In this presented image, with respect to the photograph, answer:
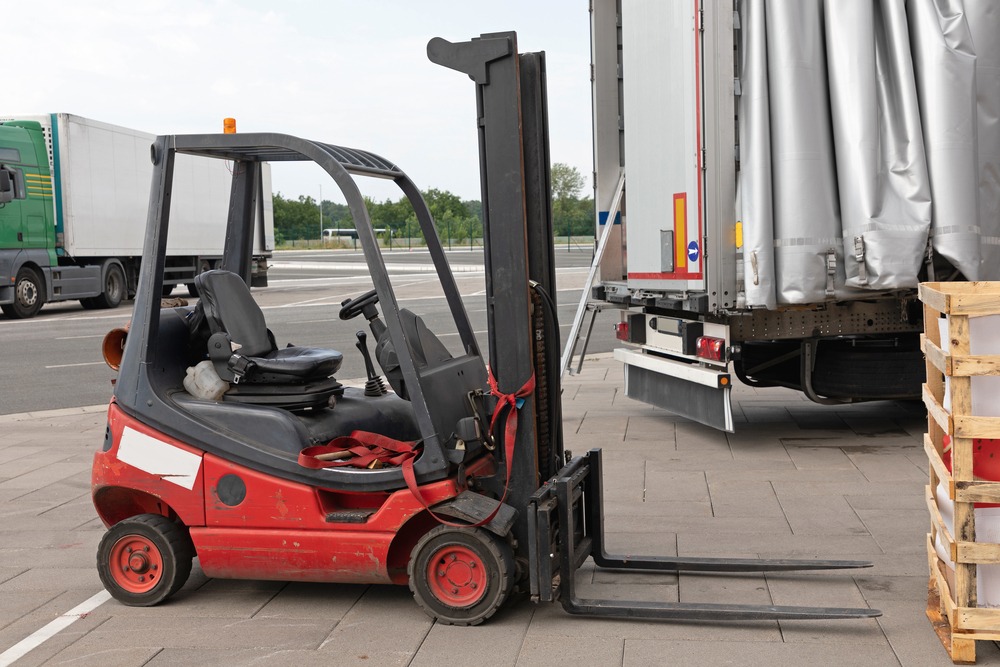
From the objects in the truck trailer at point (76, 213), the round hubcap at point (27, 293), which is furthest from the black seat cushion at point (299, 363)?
the round hubcap at point (27, 293)

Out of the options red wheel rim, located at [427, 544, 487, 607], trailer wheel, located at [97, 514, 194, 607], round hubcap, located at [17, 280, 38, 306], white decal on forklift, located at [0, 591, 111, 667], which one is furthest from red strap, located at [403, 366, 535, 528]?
round hubcap, located at [17, 280, 38, 306]

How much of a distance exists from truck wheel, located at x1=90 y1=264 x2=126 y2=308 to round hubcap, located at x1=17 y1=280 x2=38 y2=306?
2.47 m

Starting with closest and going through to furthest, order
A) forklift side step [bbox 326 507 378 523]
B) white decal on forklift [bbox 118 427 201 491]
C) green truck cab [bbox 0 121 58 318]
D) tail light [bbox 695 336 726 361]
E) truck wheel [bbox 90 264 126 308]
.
Result: forklift side step [bbox 326 507 378 523] < white decal on forklift [bbox 118 427 201 491] < tail light [bbox 695 336 726 361] < green truck cab [bbox 0 121 58 318] < truck wheel [bbox 90 264 126 308]

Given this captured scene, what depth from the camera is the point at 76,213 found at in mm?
23906

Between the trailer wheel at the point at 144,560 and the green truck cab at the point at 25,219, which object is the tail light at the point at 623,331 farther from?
the green truck cab at the point at 25,219

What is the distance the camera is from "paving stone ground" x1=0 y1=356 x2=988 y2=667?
432 centimetres

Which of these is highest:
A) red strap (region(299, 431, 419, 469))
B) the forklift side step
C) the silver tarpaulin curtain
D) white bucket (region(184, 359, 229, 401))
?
the silver tarpaulin curtain

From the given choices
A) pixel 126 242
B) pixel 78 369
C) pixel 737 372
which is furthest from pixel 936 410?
pixel 126 242

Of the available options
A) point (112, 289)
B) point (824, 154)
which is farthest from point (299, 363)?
point (112, 289)

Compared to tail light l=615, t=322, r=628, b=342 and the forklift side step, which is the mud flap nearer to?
tail light l=615, t=322, r=628, b=342

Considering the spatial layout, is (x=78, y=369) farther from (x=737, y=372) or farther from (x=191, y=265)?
(x=191, y=265)

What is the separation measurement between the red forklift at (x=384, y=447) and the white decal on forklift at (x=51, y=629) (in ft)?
0.49

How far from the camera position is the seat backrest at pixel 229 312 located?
17.0 ft

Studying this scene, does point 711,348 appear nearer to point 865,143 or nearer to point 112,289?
point 865,143
